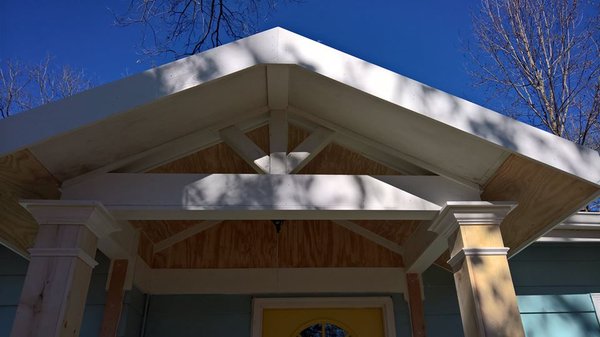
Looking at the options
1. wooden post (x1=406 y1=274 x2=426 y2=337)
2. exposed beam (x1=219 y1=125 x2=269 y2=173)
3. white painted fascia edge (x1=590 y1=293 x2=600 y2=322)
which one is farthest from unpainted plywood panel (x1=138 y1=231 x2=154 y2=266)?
white painted fascia edge (x1=590 y1=293 x2=600 y2=322)

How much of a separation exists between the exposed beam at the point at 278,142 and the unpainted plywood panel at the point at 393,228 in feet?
4.17

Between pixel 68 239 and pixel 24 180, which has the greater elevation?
pixel 24 180

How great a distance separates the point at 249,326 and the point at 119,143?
1969 mm

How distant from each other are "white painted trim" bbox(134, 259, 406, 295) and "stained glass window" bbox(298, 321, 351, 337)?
0.98ft

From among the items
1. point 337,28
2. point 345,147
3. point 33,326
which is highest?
point 337,28

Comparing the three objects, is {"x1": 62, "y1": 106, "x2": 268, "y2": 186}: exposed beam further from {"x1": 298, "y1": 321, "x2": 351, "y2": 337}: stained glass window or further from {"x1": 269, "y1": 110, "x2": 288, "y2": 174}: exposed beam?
{"x1": 298, "y1": 321, "x2": 351, "y2": 337}: stained glass window

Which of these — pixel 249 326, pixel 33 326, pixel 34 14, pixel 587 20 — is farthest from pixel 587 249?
pixel 34 14

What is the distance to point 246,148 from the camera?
2988 millimetres

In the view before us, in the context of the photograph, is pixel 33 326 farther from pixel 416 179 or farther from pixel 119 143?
pixel 416 179

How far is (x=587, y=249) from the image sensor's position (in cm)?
428

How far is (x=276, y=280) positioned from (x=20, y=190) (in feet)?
6.91

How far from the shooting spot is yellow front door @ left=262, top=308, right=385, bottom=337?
3977 millimetres

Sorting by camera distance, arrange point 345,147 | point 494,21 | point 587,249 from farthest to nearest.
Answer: point 494,21
point 587,249
point 345,147

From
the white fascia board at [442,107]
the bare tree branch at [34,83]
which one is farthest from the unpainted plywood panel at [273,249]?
the bare tree branch at [34,83]
